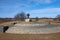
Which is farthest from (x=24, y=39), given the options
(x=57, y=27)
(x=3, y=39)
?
(x=57, y=27)

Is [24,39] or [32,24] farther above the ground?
[32,24]

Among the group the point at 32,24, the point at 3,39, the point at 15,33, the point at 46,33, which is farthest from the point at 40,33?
the point at 3,39

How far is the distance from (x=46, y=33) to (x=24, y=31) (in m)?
2.35

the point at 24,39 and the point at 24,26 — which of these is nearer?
the point at 24,39

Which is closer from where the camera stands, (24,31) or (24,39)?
(24,39)

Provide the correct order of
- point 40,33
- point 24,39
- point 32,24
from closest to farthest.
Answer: point 24,39 < point 40,33 < point 32,24

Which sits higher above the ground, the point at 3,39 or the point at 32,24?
the point at 32,24

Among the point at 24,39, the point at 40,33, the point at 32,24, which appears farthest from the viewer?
the point at 32,24

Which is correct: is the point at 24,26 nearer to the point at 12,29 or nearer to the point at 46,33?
the point at 12,29

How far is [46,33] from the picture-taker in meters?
14.3

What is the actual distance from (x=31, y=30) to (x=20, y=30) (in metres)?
1.20

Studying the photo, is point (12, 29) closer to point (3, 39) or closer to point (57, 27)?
point (3, 39)

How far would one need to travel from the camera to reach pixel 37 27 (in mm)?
14922

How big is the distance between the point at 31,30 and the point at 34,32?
1.36 feet
